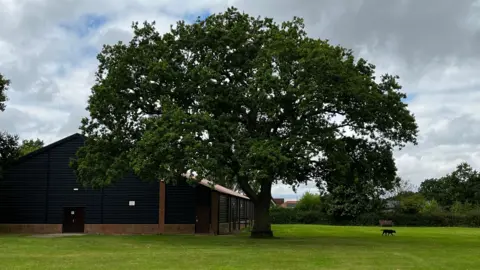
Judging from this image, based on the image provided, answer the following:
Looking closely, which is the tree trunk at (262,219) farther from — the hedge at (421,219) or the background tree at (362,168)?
the hedge at (421,219)

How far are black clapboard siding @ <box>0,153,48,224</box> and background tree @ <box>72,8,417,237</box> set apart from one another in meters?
8.28

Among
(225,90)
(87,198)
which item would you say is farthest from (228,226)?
(225,90)

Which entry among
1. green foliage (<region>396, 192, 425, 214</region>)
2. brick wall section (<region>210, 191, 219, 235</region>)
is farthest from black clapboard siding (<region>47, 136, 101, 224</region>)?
green foliage (<region>396, 192, 425, 214</region>)

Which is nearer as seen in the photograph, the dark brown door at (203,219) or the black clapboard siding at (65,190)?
the black clapboard siding at (65,190)

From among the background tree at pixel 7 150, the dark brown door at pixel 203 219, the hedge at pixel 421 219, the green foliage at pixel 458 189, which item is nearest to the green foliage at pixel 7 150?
the background tree at pixel 7 150

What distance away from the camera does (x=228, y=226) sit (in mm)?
49688

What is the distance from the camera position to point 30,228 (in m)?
42.0

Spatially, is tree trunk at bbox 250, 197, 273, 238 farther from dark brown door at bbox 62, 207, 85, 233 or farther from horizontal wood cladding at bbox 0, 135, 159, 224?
dark brown door at bbox 62, 207, 85, 233

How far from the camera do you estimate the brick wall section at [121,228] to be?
41.8m

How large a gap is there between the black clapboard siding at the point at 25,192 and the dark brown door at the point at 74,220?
1666 millimetres

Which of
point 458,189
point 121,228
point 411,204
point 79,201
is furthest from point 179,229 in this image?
point 458,189

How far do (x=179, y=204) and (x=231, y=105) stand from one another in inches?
505

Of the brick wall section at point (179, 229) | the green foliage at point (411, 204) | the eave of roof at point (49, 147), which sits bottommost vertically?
the brick wall section at point (179, 229)

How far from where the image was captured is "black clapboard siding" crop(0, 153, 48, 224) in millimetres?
42219
